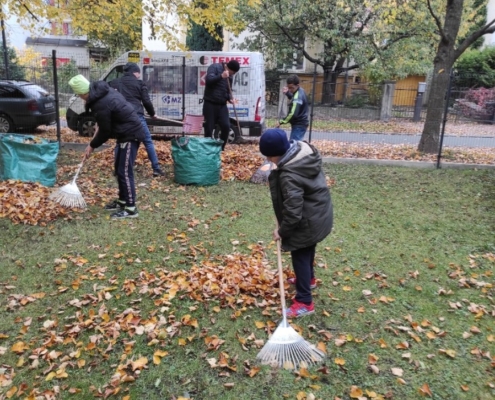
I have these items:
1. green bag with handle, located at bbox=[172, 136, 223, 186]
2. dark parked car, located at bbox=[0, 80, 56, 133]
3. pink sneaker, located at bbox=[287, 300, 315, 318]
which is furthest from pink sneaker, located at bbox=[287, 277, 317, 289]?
dark parked car, located at bbox=[0, 80, 56, 133]

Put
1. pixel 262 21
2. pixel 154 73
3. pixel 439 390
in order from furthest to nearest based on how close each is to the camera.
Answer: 1. pixel 262 21
2. pixel 154 73
3. pixel 439 390

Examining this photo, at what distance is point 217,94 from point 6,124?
21.8 ft

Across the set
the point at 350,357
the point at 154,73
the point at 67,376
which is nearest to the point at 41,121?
the point at 154,73

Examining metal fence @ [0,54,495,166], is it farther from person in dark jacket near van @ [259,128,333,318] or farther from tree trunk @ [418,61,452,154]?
person in dark jacket near van @ [259,128,333,318]

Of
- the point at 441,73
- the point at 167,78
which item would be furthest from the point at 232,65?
the point at 441,73

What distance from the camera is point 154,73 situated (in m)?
11.5

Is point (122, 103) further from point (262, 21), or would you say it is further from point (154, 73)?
point (262, 21)

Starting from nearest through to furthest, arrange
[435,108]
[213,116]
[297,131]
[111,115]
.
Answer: [111,115] < [297,131] < [213,116] < [435,108]

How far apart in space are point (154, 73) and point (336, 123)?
5.62 meters

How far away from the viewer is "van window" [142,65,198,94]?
11509mm

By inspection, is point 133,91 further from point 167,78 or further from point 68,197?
point 167,78

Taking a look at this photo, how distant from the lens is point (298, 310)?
11.8 feet

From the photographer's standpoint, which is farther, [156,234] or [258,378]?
[156,234]

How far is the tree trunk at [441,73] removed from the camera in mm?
9477
